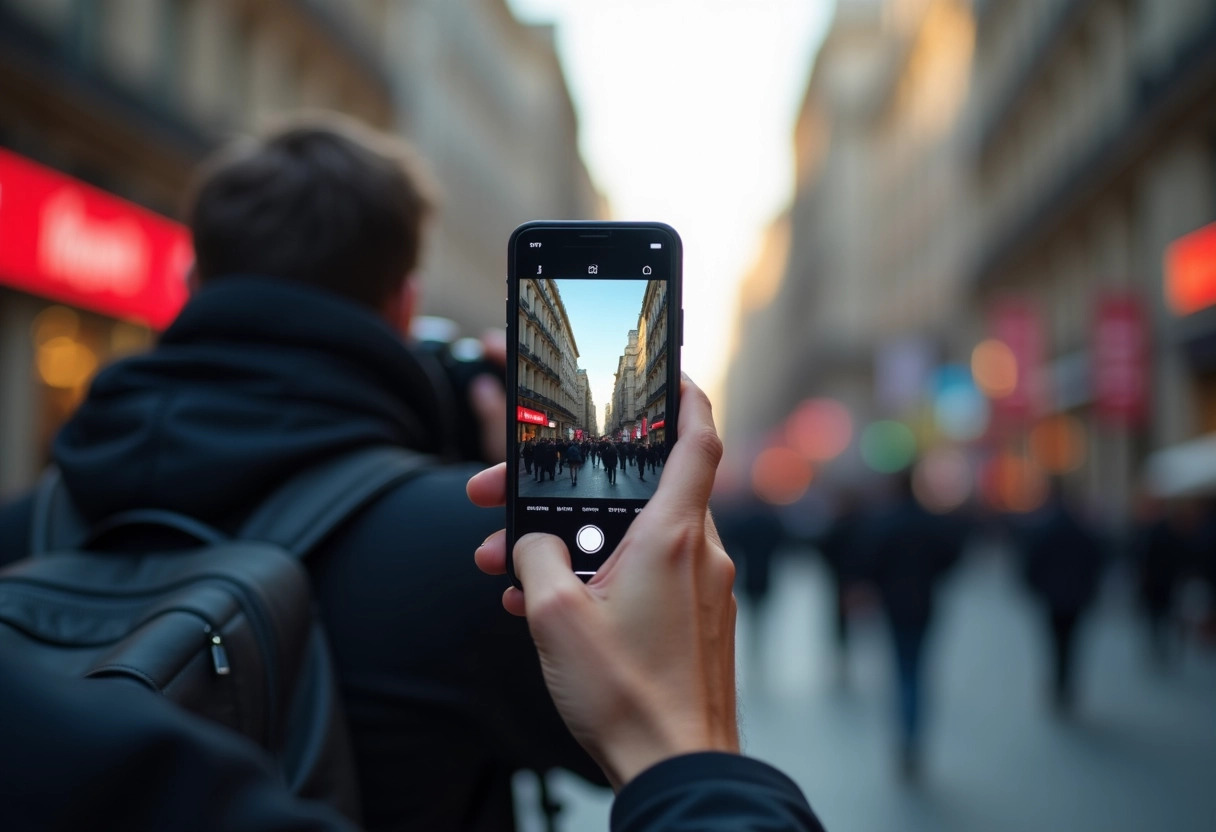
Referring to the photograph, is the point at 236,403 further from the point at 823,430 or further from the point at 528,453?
the point at 823,430

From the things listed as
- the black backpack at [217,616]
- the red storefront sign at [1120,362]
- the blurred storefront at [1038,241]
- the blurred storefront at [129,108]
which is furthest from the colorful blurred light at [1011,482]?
the black backpack at [217,616]

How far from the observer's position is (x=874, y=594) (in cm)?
894

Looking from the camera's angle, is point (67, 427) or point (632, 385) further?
point (67, 427)

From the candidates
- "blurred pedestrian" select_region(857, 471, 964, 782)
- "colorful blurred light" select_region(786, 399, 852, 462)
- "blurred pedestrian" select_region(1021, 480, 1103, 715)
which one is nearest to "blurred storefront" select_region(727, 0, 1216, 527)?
"colorful blurred light" select_region(786, 399, 852, 462)

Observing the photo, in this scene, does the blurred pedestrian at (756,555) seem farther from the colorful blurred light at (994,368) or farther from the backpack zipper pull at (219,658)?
the colorful blurred light at (994,368)

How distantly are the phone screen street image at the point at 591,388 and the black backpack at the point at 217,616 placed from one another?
0.42m

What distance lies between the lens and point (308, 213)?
76.5 inches

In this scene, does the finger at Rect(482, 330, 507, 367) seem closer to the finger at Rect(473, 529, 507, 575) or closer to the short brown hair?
the short brown hair

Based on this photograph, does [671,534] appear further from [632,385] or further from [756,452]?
[756,452]

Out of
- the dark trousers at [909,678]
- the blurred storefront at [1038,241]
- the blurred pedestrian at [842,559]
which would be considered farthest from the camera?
the blurred storefront at [1038,241]

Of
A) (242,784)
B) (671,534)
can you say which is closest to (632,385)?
(671,534)

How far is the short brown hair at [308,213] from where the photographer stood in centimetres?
193

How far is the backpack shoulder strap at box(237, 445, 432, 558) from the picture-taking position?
1.58 meters

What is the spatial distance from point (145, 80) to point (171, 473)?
15.8 m
